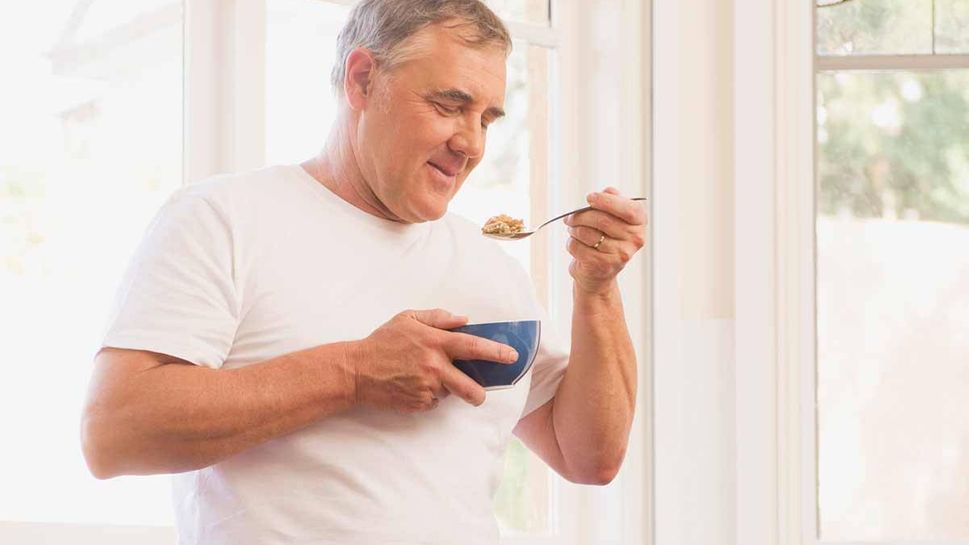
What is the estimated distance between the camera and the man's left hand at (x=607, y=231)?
4.87 feet

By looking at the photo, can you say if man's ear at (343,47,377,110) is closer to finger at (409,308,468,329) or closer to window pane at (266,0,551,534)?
finger at (409,308,468,329)

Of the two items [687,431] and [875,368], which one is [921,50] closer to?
[875,368]

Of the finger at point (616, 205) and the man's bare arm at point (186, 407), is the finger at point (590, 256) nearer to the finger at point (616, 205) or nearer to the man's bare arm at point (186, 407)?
the finger at point (616, 205)

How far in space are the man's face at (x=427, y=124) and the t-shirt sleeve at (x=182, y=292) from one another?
208mm

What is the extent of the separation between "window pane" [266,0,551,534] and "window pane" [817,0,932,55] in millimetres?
603

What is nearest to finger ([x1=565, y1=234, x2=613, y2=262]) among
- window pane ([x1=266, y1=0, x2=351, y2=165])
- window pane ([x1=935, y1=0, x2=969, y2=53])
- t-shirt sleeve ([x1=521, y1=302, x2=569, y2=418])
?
t-shirt sleeve ([x1=521, y1=302, x2=569, y2=418])

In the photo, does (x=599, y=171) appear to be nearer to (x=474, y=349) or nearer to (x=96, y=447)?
(x=474, y=349)

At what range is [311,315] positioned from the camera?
1377 mm

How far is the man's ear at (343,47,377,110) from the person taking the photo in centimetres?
151

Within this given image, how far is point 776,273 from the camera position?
247 centimetres

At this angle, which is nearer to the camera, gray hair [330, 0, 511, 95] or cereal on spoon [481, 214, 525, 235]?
gray hair [330, 0, 511, 95]

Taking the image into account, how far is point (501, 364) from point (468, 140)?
0.91 feet

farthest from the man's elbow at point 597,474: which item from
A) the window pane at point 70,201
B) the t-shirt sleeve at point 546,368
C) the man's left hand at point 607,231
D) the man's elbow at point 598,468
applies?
the window pane at point 70,201

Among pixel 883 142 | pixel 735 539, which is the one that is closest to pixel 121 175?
pixel 735 539
